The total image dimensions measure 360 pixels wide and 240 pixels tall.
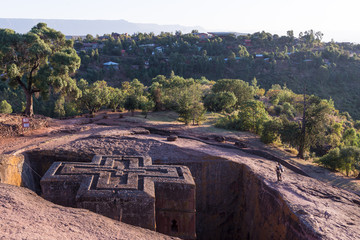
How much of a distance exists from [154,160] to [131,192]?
4.90m

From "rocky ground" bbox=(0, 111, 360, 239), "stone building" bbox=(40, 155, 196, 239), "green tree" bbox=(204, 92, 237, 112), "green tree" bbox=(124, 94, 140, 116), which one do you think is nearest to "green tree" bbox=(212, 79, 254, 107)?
"green tree" bbox=(204, 92, 237, 112)

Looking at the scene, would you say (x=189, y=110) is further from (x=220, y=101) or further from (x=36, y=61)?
(x=36, y=61)

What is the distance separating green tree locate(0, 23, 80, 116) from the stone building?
39.3 ft

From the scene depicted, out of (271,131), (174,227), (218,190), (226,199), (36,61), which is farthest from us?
(36,61)

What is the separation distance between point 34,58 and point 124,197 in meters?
16.3

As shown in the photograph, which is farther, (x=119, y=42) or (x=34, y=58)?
(x=119, y=42)

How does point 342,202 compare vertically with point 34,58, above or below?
below

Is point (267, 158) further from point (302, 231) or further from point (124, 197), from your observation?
point (124, 197)

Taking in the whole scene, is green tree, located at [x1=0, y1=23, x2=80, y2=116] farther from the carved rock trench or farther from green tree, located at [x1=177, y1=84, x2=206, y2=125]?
green tree, located at [x1=177, y1=84, x2=206, y2=125]

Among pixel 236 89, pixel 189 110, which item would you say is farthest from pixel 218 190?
pixel 236 89

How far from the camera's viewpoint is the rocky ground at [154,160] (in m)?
6.55

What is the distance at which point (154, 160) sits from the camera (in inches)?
527

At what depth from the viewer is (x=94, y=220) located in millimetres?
6977

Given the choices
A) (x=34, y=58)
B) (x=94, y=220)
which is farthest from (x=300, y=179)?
(x=34, y=58)
